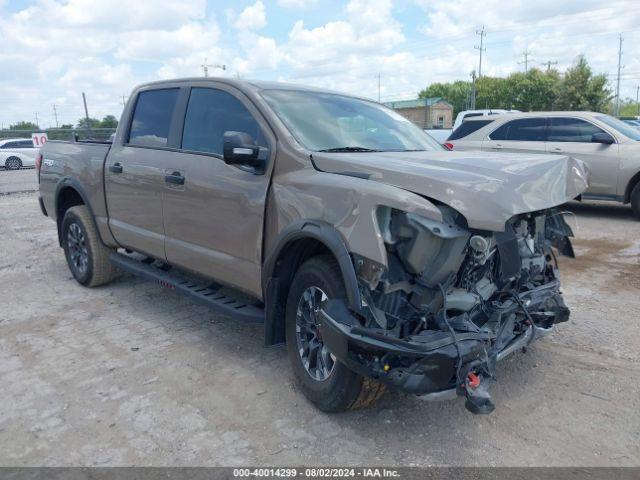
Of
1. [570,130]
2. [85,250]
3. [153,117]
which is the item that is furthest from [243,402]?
[570,130]

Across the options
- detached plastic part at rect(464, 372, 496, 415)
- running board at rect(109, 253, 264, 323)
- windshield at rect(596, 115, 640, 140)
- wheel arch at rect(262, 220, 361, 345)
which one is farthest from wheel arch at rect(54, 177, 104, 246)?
windshield at rect(596, 115, 640, 140)

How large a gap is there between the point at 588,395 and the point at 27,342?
13.8 ft

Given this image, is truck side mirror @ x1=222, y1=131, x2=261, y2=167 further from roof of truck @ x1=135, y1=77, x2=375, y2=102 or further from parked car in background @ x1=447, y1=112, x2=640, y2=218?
parked car in background @ x1=447, y1=112, x2=640, y2=218

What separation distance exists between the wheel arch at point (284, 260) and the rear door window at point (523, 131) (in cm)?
788

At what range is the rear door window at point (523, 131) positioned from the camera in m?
10.0

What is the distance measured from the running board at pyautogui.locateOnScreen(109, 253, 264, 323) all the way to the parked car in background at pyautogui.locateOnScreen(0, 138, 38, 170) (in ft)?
78.5

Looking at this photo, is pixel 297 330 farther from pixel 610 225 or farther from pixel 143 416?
pixel 610 225

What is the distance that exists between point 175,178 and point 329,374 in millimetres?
2044

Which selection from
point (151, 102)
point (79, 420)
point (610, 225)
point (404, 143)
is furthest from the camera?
point (610, 225)

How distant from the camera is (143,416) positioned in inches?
132

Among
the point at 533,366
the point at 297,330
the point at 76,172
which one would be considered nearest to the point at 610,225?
the point at 533,366

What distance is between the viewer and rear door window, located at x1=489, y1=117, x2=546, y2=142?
33.0 feet

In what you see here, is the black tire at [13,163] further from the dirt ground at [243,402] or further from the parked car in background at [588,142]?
the dirt ground at [243,402]

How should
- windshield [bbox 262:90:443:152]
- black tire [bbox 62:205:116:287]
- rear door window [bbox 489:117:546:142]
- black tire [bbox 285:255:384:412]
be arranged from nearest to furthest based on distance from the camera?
black tire [bbox 285:255:384:412]
windshield [bbox 262:90:443:152]
black tire [bbox 62:205:116:287]
rear door window [bbox 489:117:546:142]
